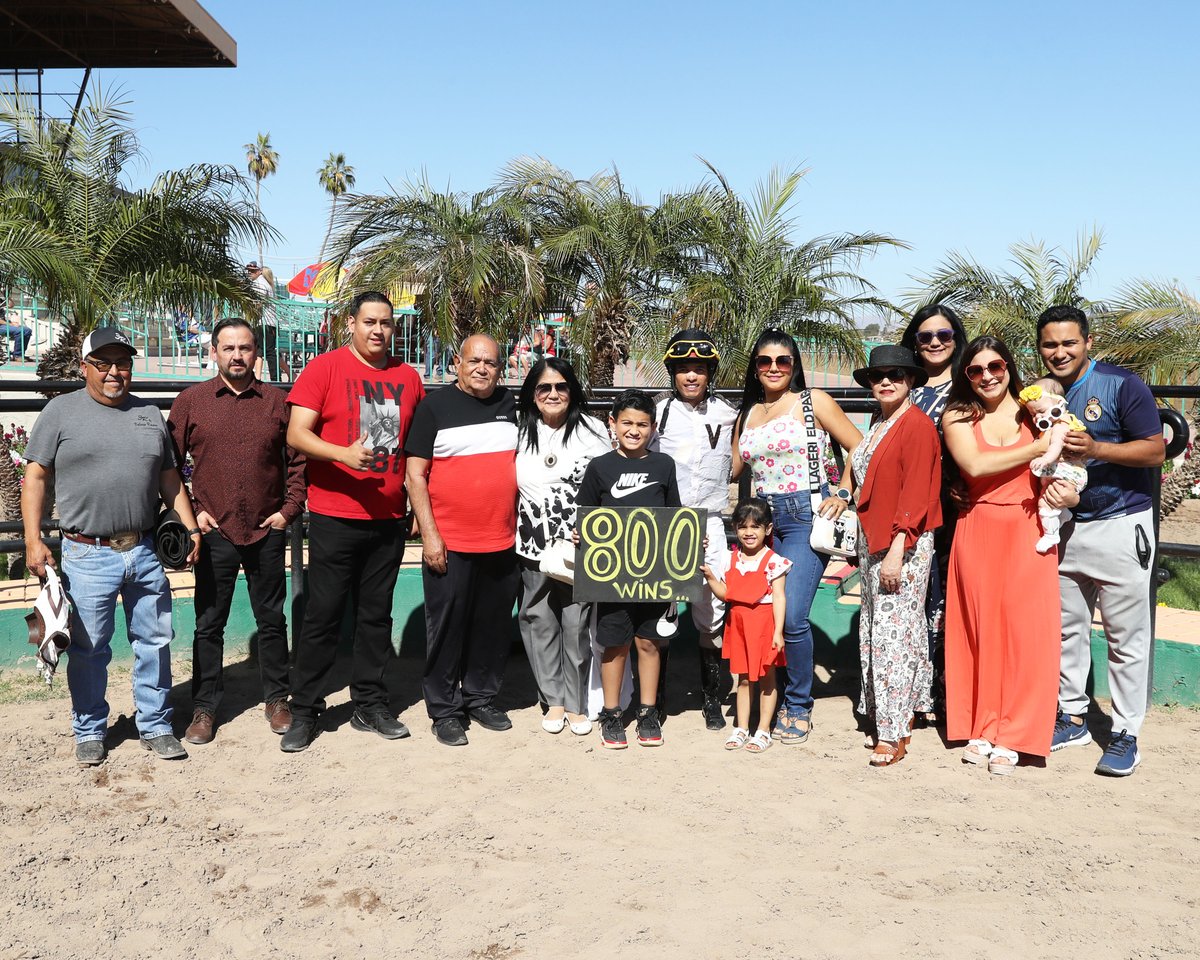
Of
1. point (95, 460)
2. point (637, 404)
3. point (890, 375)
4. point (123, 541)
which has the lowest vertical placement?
point (123, 541)

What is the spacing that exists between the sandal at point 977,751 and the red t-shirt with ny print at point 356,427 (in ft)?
9.25

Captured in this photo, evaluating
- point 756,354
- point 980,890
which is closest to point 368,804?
point 980,890

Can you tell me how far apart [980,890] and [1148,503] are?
2.11 metres

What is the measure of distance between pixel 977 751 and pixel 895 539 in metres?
1.03

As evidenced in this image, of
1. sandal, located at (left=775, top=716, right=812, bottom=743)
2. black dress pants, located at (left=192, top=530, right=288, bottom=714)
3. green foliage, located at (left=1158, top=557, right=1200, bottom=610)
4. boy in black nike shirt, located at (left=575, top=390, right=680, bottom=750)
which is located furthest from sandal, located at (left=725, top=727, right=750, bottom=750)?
green foliage, located at (left=1158, top=557, right=1200, bottom=610)

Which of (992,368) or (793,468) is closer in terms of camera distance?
(992,368)

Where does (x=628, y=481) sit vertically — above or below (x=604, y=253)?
below

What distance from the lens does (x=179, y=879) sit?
3680 millimetres

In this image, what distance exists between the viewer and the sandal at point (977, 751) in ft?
15.7

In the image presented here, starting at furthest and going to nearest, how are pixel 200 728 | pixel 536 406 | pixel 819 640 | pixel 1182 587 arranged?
1. pixel 1182 587
2. pixel 819 640
3. pixel 536 406
4. pixel 200 728

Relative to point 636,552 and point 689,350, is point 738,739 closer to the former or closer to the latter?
point 636,552

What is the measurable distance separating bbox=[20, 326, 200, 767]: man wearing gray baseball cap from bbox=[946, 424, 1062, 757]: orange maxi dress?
3.54 meters

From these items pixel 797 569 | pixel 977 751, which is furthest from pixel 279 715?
pixel 977 751

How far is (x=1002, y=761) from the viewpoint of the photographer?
467cm
